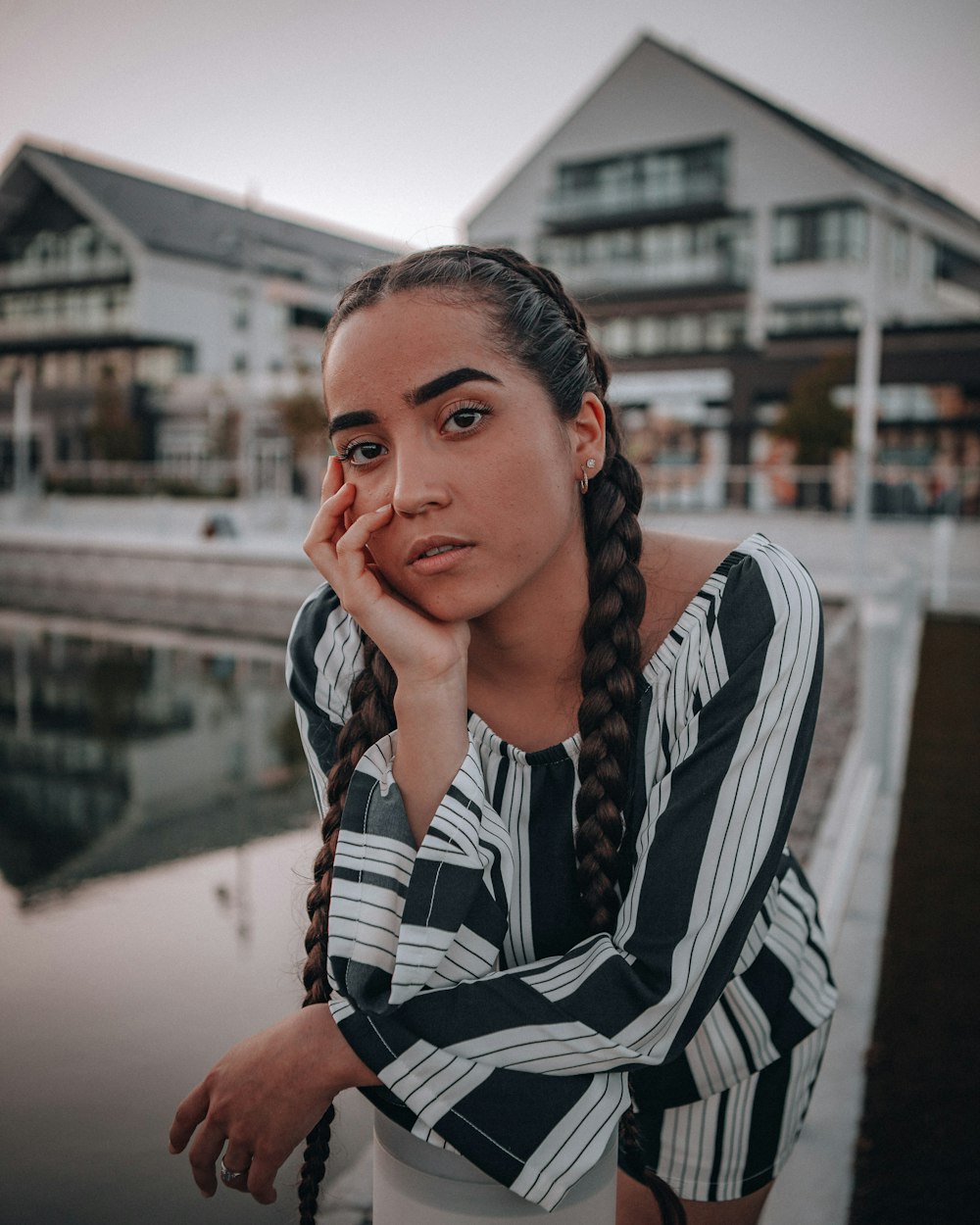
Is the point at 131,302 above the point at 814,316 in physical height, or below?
above

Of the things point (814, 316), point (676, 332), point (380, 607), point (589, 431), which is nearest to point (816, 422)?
point (814, 316)

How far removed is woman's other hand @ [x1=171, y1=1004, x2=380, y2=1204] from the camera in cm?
117

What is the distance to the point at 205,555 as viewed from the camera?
16.2 metres

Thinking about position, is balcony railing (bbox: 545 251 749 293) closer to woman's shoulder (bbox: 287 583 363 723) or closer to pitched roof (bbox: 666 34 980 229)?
pitched roof (bbox: 666 34 980 229)

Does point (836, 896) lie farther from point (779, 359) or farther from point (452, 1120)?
point (779, 359)

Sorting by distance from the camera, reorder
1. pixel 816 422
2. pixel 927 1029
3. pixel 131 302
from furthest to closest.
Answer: pixel 131 302, pixel 816 422, pixel 927 1029

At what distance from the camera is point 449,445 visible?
4.10 feet

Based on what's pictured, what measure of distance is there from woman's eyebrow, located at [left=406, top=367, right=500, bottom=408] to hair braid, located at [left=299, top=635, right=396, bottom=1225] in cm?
41

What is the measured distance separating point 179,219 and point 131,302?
213 inches

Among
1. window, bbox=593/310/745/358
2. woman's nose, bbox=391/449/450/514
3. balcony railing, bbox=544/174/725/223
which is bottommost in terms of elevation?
woman's nose, bbox=391/449/450/514

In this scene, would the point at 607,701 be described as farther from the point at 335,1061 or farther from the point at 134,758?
the point at 134,758

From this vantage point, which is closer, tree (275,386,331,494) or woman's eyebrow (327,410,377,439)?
woman's eyebrow (327,410,377,439)

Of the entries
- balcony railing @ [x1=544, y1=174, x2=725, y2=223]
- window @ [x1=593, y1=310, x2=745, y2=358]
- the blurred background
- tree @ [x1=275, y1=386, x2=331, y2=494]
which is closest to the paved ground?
the blurred background

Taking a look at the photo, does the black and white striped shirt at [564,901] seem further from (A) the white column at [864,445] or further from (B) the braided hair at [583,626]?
(A) the white column at [864,445]
